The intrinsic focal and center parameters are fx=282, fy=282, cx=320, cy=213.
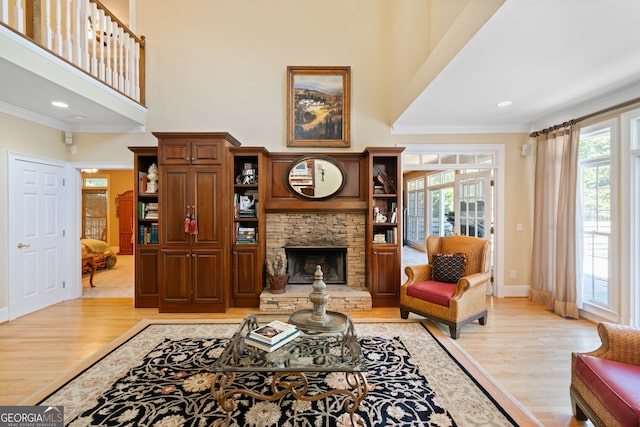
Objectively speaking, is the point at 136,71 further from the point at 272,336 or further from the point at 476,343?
the point at 476,343

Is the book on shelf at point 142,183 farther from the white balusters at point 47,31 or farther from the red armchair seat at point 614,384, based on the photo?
the red armchair seat at point 614,384

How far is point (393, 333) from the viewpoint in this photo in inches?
125

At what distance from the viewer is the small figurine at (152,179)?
403 centimetres

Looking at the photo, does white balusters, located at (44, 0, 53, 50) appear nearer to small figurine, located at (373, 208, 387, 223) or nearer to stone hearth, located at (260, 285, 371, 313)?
stone hearth, located at (260, 285, 371, 313)

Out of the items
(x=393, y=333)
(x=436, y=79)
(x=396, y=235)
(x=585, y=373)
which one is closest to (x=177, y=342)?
(x=393, y=333)

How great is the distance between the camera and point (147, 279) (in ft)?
13.3

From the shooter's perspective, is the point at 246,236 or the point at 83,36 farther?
the point at 246,236

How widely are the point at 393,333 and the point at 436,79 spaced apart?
2.75 m

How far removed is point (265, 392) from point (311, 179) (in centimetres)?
286

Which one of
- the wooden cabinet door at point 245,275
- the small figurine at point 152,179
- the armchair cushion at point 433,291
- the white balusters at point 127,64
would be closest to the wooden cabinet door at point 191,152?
the small figurine at point 152,179

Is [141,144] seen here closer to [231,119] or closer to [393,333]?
[231,119]

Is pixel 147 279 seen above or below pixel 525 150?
below

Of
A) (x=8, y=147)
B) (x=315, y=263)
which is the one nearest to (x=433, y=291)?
(x=315, y=263)

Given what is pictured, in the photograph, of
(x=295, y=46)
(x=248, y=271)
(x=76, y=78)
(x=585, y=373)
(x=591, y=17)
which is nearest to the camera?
(x=585, y=373)
